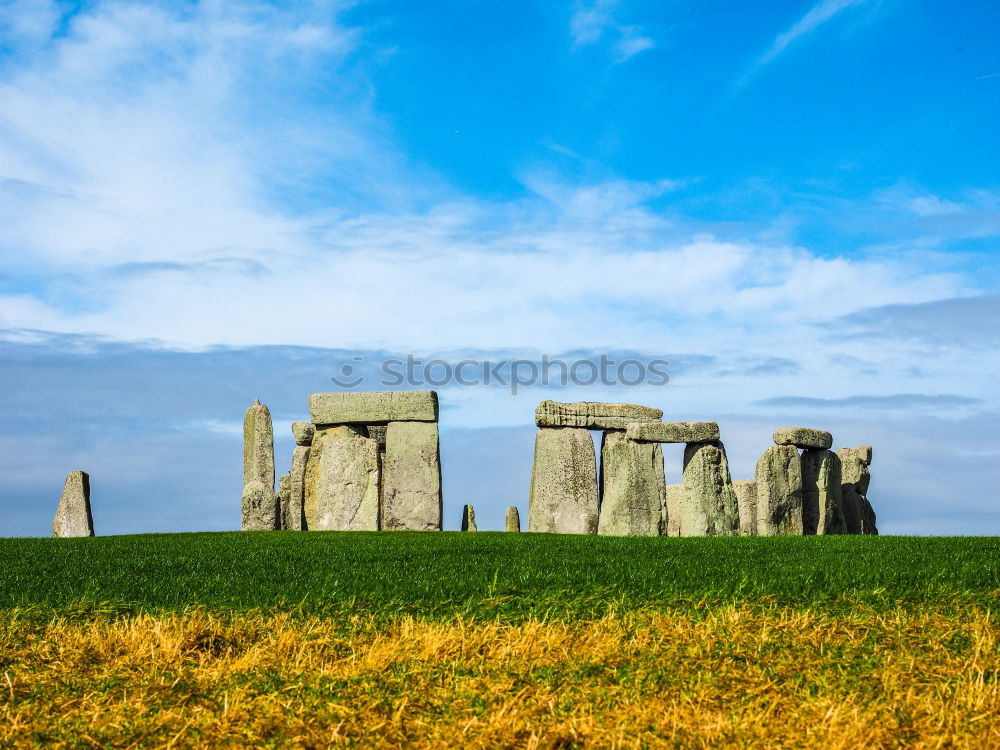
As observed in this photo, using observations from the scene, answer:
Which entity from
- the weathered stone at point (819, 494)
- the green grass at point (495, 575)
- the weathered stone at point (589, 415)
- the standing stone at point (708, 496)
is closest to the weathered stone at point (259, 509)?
the green grass at point (495, 575)

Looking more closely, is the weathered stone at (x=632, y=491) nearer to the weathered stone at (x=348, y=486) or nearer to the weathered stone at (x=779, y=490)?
the weathered stone at (x=779, y=490)

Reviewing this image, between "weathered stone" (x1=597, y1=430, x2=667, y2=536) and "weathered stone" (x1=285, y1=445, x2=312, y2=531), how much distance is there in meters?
6.80

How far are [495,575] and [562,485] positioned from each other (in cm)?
1023

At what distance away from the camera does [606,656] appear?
7055mm

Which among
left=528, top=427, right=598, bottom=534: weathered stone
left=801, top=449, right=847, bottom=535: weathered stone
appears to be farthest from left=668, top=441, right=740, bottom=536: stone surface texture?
left=801, top=449, right=847, bottom=535: weathered stone

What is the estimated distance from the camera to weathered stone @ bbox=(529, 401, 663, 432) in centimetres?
2084

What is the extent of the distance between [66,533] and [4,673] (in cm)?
1532

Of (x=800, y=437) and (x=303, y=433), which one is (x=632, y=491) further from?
(x=303, y=433)

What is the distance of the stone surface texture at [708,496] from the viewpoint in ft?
64.9

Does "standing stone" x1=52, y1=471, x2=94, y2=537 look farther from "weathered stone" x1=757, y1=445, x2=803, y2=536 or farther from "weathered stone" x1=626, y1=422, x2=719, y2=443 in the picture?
"weathered stone" x1=757, y1=445, x2=803, y2=536

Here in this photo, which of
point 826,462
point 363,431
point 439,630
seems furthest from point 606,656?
point 826,462

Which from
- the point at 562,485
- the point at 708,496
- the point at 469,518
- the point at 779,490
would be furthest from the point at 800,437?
the point at 469,518

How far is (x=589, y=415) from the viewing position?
21109mm

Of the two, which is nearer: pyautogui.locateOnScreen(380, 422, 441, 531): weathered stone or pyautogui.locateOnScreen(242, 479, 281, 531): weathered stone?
pyautogui.locateOnScreen(380, 422, 441, 531): weathered stone
